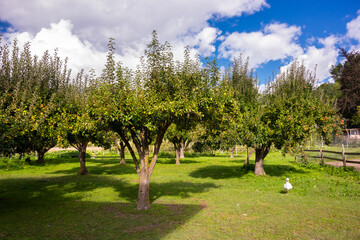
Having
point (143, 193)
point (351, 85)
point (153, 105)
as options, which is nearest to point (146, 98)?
point (153, 105)

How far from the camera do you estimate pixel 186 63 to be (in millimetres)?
12648

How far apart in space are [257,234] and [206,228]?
6.22ft

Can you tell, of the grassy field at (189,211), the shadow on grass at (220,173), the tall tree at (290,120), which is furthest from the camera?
the shadow on grass at (220,173)

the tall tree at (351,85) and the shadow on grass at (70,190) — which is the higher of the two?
the tall tree at (351,85)

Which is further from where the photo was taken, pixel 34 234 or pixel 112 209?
pixel 112 209

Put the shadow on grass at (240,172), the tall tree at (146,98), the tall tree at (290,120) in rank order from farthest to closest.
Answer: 1. the shadow on grass at (240,172)
2. the tall tree at (290,120)
3. the tall tree at (146,98)

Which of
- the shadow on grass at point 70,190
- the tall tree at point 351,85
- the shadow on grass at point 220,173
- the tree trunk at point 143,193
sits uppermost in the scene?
the tall tree at point 351,85

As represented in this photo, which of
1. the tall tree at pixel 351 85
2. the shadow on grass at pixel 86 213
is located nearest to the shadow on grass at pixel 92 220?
the shadow on grass at pixel 86 213

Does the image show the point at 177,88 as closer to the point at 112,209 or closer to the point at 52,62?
the point at 112,209

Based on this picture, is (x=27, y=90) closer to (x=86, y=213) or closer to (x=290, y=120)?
(x=86, y=213)

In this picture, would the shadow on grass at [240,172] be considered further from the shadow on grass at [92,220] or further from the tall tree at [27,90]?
the tall tree at [27,90]

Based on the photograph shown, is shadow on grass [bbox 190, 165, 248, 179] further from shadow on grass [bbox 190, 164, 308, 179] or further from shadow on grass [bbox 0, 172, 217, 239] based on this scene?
shadow on grass [bbox 0, 172, 217, 239]

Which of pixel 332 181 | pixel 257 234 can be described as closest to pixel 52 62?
pixel 257 234

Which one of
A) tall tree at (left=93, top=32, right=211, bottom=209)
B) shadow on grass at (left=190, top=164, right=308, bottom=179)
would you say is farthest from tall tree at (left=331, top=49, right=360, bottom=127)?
tall tree at (left=93, top=32, right=211, bottom=209)
